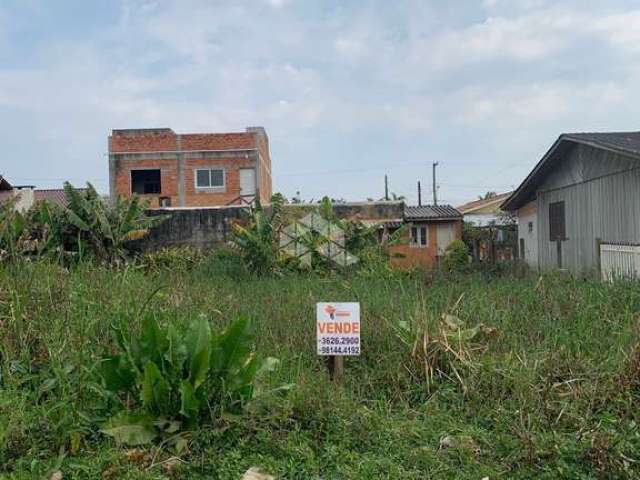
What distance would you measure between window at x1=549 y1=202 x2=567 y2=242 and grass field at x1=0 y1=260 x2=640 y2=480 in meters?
9.21

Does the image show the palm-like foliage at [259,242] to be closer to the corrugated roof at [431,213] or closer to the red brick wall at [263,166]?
the corrugated roof at [431,213]

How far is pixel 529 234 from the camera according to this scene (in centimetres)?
1867

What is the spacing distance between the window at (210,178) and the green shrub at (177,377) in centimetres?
2926

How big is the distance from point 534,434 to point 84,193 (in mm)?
15323

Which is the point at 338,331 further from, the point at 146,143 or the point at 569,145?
the point at 146,143

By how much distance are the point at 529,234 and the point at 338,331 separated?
Answer: 15535 mm

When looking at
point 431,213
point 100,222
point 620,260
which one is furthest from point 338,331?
point 431,213

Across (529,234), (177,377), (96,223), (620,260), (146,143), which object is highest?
(146,143)

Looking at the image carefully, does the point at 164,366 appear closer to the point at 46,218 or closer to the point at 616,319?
the point at 616,319

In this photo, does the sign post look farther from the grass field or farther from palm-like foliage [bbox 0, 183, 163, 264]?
palm-like foliage [bbox 0, 183, 163, 264]

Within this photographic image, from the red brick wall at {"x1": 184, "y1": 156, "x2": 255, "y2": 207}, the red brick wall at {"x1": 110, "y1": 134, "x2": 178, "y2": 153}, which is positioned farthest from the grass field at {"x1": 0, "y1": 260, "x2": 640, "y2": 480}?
the red brick wall at {"x1": 110, "y1": 134, "x2": 178, "y2": 153}

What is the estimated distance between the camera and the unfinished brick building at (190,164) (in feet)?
106

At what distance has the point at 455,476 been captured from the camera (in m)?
3.41

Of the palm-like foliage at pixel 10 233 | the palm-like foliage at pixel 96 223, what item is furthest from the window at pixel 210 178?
the palm-like foliage at pixel 10 233
